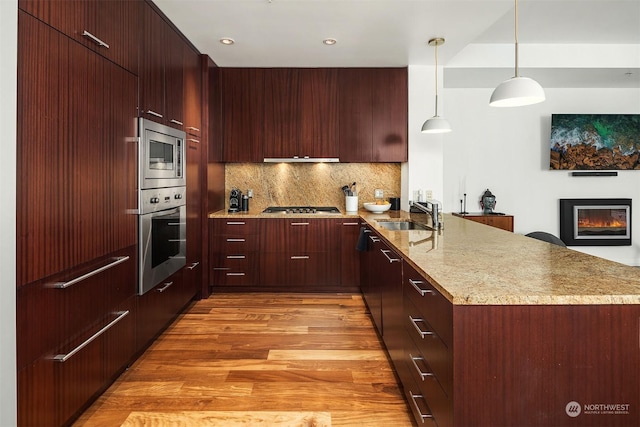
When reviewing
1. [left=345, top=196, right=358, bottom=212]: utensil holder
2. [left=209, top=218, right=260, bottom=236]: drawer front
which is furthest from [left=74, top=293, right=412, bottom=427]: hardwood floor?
[left=345, top=196, right=358, bottom=212]: utensil holder

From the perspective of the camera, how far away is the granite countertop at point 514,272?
1183mm

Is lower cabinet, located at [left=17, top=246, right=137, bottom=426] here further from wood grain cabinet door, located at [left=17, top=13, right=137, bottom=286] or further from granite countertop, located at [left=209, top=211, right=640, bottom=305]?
granite countertop, located at [left=209, top=211, right=640, bottom=305]

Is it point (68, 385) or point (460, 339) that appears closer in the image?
point (460, 339)

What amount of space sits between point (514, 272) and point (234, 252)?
10.4 feet

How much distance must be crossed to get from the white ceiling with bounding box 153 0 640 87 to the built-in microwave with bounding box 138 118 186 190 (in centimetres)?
89

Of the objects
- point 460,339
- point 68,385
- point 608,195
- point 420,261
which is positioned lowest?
point 68,385

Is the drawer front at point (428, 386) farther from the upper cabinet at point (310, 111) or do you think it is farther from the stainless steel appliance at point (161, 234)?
the upper cabinet at point (310, 111)

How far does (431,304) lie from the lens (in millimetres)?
1481

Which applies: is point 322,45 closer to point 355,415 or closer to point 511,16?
point 511,16

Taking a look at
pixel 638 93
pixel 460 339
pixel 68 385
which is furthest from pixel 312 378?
pixel 638 93

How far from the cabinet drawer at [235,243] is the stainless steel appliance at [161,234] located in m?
0.70

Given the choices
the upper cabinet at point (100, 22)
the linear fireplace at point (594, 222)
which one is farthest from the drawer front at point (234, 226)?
the linear fireplace at point (594, 222)

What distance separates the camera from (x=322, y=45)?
12.2 feet

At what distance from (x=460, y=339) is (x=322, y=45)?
3.18 metres
